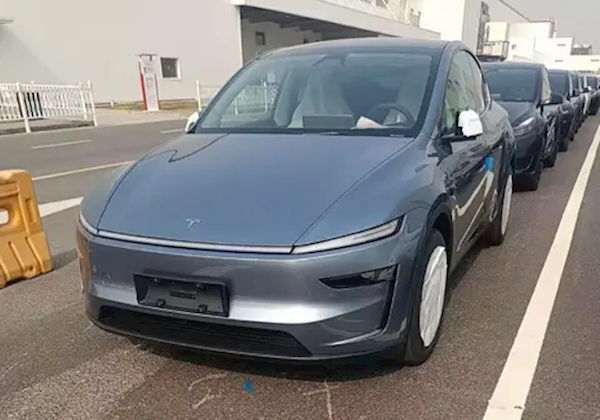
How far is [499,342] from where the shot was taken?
3061 mm

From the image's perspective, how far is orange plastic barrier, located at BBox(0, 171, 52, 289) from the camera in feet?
13.4

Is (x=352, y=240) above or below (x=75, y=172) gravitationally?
above

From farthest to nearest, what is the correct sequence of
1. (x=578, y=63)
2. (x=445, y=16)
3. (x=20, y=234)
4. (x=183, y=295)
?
(x=578, y=63), (x=445, y=16), (x=20, y=234), (x=183, y=295)

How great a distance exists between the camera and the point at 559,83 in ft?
38.8

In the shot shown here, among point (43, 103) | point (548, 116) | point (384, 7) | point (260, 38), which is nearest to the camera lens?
point (548, 116)

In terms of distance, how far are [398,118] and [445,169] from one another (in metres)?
0.47

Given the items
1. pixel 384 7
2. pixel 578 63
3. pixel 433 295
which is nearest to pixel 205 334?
pixel 433 295

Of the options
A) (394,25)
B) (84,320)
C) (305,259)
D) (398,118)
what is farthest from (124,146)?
(394,25)

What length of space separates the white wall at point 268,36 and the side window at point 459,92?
2969 centimetres

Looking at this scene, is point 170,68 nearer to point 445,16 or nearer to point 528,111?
point 528,111

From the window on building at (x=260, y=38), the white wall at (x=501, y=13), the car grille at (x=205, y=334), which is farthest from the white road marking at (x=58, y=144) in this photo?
the white wall at (x=501, y=13)

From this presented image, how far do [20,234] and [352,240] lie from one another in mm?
3106

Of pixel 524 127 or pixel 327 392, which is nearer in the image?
pixel 327 392

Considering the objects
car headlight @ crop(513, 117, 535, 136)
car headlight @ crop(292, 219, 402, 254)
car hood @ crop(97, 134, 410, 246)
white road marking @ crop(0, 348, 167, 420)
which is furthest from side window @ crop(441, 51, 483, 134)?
car headlight @ crop(513, 117, 535, 136)
